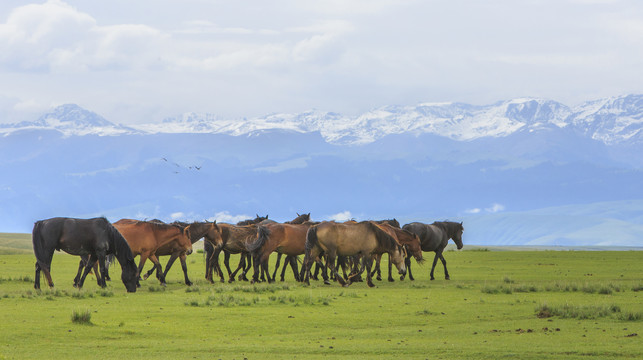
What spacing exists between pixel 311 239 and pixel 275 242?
1.87 m

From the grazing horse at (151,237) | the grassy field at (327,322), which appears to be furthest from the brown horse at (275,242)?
the grazing horse at (151,237)

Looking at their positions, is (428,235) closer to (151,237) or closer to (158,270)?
(158,270)

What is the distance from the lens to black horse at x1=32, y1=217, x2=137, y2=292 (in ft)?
83.6

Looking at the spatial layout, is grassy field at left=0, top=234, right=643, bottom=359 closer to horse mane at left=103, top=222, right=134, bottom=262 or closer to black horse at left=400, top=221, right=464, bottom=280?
horse mane at left=103, top=222, right=134, bottom=262

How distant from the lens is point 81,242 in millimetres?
25656

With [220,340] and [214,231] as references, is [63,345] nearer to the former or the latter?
[220,340]

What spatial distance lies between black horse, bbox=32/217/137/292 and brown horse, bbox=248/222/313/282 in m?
5.29

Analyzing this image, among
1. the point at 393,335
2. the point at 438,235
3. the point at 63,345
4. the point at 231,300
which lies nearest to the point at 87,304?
the point at 231,300

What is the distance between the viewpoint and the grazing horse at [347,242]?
28719mm

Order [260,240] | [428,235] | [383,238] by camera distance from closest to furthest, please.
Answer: [383,238], [260,240], [428,235]

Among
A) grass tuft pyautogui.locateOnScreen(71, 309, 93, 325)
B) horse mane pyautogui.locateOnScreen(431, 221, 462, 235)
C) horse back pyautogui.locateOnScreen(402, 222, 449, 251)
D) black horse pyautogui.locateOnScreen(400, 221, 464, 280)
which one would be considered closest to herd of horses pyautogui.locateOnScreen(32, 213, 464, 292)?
black horse pyautogui.locateOnScreen(400, 221, 464, 280)

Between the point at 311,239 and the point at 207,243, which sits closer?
the point at 311,239

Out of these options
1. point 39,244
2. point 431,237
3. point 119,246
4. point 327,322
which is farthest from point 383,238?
point 39,244

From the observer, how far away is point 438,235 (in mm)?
34625
